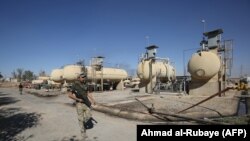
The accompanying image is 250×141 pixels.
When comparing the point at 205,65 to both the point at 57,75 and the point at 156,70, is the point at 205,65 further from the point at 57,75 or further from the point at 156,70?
the point at 57,75

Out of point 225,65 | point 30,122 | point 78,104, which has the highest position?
point 225,65

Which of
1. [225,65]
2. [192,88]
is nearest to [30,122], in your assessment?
[192,88]

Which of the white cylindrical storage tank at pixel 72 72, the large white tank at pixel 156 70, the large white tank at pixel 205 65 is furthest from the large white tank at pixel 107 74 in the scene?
the large white tank at pixel 205 65

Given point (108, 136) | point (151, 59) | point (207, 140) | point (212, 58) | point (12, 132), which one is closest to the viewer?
point (207, 140)

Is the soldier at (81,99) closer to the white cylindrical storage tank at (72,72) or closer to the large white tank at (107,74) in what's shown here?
the white cylindrical storage tank at (72,72)

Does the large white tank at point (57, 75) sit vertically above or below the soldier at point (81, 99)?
above

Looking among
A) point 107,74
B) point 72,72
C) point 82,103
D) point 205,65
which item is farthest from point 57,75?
point 82,103

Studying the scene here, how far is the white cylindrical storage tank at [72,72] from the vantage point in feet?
100

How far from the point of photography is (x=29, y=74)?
477ft

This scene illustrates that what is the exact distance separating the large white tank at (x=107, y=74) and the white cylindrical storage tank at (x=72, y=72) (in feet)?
5.11

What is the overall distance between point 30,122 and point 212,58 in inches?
618

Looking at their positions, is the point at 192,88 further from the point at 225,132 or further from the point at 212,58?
the point at 225,132

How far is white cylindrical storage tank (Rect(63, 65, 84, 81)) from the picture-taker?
3055cm

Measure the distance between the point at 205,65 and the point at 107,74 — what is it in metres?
17.6
